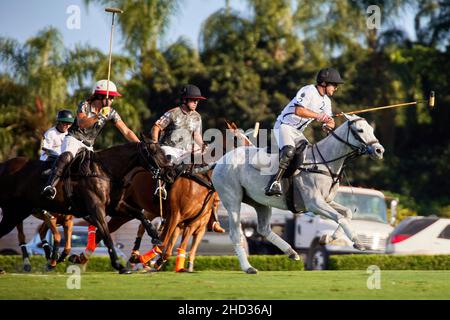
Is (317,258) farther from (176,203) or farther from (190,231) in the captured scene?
(176,203)

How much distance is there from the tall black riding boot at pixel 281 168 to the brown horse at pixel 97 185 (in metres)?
1.73

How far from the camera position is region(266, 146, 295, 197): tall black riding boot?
1381 centimetres

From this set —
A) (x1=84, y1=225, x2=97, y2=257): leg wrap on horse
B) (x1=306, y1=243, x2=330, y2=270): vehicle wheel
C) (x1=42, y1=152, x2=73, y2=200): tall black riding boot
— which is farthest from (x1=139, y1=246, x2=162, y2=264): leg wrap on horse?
(x1=306, y1=243, x2=330, y2=270): vehicle wheel

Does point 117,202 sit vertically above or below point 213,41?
below

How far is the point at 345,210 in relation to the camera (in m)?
13.9

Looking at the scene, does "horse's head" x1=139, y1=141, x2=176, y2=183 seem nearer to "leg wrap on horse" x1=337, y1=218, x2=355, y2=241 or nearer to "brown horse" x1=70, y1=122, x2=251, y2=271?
"brown horse" x1=70, y1=122, x2=251, y2=271

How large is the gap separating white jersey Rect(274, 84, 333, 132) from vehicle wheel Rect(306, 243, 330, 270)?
374 inches

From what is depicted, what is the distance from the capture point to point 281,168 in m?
13.8

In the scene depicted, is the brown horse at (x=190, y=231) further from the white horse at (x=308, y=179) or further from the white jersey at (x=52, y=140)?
the white jersey at (x=52, y=140)

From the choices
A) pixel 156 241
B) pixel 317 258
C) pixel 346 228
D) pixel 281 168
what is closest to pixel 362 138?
pixel 281 168

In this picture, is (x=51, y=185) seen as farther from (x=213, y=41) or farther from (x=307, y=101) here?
(x=213, y=41)
